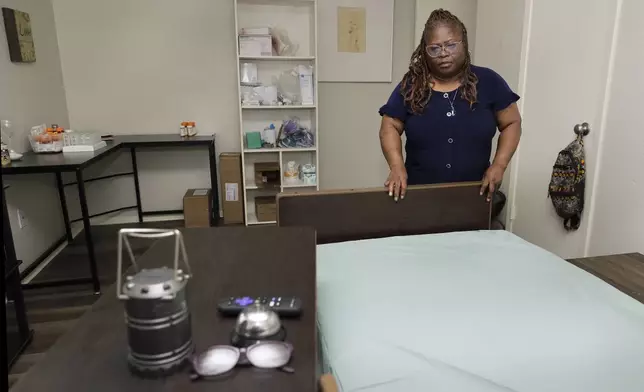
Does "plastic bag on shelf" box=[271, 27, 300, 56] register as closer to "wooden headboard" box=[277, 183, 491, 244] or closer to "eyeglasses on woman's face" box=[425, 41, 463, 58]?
"eyeglasses on woman's face" box=[425, 41, 463, 58]

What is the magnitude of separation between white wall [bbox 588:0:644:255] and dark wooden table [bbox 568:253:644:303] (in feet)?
1.05

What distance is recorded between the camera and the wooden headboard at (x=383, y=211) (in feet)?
5.22

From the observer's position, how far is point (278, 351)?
25.0 inches

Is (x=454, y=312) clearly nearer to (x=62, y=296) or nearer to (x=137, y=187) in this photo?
(x=62, y=296)

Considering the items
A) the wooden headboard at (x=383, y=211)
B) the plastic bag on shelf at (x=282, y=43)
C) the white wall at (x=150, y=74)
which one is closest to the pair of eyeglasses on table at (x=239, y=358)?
the wooden headboard at (x=383, y=211)

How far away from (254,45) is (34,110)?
1.54 metres

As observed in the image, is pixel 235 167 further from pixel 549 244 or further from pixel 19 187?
pixel 549 244

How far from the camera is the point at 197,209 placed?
338 centimetres

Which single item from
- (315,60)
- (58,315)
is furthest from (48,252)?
(315,60)

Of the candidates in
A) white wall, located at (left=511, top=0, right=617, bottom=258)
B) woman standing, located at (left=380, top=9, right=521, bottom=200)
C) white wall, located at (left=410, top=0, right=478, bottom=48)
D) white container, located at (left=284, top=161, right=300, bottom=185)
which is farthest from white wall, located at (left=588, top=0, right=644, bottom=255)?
white container, located at (left=284, top=161, right=300, bottom=185)

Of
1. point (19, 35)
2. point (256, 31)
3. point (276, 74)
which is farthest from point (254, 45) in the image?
point (19, 35)

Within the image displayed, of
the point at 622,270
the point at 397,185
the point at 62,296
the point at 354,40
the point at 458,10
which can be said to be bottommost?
the point at 62,296

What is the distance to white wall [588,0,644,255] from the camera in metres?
1.86

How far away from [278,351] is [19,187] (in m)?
2.72
